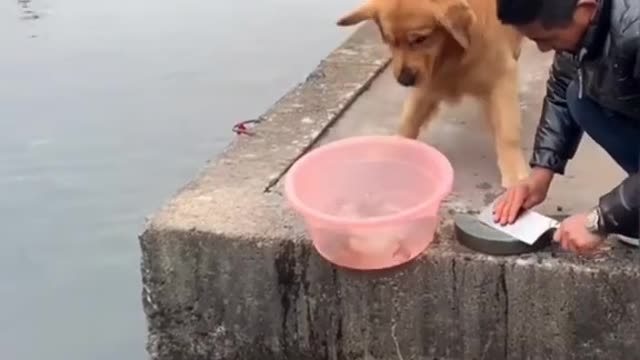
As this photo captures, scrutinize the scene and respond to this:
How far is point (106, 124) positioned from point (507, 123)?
227 centimetres

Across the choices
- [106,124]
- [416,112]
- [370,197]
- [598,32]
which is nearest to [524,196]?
[370,197]

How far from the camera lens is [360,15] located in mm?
3543

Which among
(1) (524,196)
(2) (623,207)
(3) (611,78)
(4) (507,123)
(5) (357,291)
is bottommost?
(5) (357,291)

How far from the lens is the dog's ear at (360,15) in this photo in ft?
11.5

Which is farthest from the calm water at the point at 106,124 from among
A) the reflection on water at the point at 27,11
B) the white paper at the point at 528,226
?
the white paper at the point at 528,226

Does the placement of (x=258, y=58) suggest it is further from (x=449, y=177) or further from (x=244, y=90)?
(x=449, y=177)

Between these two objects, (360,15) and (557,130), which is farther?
(360,15)

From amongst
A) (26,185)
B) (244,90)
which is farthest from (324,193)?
(244,90)

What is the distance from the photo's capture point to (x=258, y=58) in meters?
6.30

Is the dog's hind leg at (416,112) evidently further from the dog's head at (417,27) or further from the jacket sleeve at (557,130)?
the jacket sleeve at (557,130)

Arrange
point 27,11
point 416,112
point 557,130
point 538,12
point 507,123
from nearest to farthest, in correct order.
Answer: point 538,12
point 557,130
point 507,123
point 416,112
point 27,11

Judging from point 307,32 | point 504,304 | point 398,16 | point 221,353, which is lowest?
point 307,32

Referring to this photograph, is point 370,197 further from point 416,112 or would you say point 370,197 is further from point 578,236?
point 578,236

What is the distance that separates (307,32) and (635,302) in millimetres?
3826
